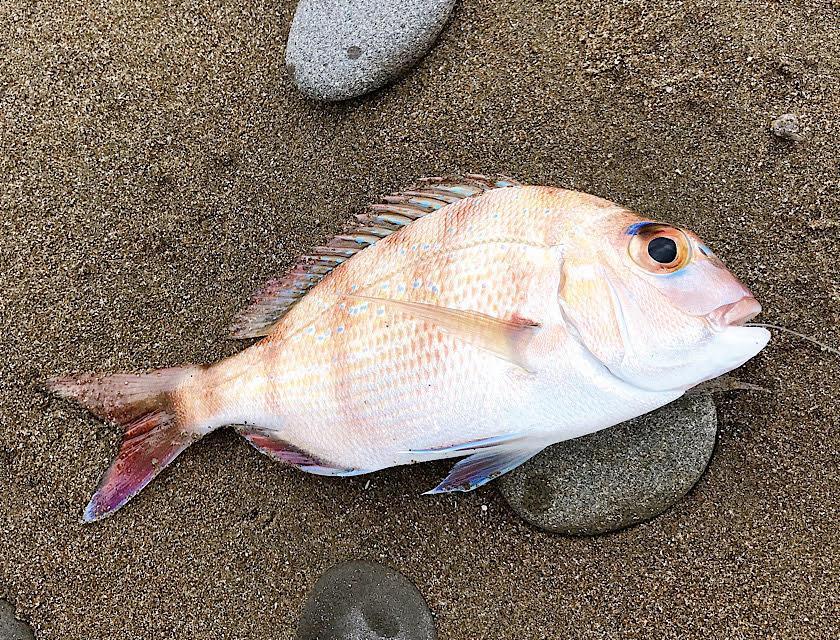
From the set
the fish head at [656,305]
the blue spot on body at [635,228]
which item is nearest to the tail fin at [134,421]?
the fish head at [656,305]

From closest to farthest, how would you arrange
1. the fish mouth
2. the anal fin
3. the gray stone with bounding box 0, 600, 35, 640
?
the fish mouth < the anal fin < the gray stone with bounding box 0, 600, 35, 640

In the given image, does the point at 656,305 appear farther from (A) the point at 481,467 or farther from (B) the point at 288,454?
(B) the point at 288,454

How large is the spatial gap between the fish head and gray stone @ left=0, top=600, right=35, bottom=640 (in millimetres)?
2154

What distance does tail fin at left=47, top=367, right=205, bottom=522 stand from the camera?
2.07m

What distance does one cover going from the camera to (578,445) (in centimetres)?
204

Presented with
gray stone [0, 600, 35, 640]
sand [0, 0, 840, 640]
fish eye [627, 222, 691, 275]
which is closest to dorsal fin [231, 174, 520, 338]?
sand [0, 0, 840, 640]

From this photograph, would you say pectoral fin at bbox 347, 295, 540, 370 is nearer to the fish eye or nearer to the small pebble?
the fish eye

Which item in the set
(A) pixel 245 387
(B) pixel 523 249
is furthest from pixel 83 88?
(B) pixel 523 249

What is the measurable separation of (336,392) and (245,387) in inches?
13.3

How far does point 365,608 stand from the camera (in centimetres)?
208

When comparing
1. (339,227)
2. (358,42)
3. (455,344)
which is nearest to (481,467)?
(455,344)

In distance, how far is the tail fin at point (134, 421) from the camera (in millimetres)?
2066

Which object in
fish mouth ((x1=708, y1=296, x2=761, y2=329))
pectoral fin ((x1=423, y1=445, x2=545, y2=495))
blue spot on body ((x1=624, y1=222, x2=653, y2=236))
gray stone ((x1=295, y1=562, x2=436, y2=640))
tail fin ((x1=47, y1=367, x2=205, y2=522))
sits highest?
blue spot on body ((x1=624, y1=222, x2=653, y2=236))

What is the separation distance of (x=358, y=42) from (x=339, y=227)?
0.65 m
